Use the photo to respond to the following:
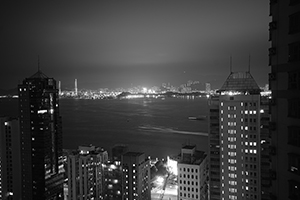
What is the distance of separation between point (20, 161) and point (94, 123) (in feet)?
66.8

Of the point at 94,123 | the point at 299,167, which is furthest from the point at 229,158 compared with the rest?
the point at 94,123

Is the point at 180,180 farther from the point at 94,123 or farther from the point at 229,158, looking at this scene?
the point at 94,123

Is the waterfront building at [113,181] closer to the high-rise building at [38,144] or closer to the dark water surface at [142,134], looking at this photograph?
the high-rise building at [38,144]

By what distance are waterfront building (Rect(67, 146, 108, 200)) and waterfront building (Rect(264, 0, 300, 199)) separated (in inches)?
445

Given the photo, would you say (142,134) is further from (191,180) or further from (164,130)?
(191,180)

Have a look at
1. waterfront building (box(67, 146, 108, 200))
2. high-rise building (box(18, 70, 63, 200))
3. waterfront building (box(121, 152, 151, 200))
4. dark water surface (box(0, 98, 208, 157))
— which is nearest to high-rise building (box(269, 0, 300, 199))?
waterfront building (box(121, 152, 151, 200))

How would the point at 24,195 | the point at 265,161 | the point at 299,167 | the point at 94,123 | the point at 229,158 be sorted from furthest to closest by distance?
1. the point at 94,123
2. the point at 24,195
3. the point at 229,158
4. the point at 265,161
5. the point at 299,167

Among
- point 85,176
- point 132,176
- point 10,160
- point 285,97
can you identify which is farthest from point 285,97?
point 10,160

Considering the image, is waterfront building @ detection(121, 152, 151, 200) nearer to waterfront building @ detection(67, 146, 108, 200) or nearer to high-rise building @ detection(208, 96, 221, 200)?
waterfront building @ detection(67, 146, 108, 200)

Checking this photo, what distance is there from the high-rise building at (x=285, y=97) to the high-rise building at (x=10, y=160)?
12.7 meters

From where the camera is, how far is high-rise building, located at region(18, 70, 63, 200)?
11914 mm

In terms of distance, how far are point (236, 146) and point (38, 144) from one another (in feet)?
26.2

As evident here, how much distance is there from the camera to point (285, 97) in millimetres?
1611

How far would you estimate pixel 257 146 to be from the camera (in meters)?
10.4
